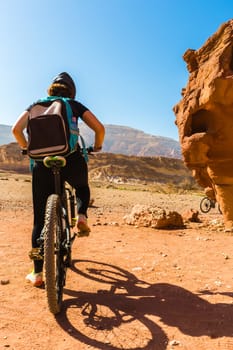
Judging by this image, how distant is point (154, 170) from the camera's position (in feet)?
217

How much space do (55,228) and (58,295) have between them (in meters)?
0.63

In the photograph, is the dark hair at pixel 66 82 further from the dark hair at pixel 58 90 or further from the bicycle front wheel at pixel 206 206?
the bicycle front wheel at pixel 206 206

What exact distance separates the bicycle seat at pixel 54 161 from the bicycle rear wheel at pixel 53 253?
307 millimetres

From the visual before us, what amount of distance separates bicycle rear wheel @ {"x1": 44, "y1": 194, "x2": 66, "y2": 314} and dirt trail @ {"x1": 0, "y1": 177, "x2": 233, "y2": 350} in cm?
21

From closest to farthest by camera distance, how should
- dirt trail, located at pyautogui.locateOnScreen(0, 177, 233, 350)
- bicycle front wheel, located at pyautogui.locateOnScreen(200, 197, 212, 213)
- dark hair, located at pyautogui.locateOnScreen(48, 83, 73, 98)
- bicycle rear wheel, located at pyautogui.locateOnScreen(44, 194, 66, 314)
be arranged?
1. dirt trail, located at pyautogui.locateOnScreen(0, 177, 233, 350)
2. bicycle rear wheel, located at pyautogui.locateOnScreen(44, 194, 66, 314)
3. dark hair, located at pyautogui.locateOnScreen(48, 83, 73, 98)
4. bicycle front wheel, located at pyautogui.locateOnScreen(200, 197, 212, 213)

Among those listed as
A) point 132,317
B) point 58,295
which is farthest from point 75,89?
point 132,317

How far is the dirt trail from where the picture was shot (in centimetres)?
259

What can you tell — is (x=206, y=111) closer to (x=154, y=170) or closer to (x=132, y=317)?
(x=132, y=317)

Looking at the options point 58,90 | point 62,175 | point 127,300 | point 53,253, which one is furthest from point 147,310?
point 58,90

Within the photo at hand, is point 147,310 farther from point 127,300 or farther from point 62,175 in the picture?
point 62,175

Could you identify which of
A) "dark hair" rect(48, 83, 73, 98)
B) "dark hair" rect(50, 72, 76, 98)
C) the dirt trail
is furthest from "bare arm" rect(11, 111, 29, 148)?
the dirt trail

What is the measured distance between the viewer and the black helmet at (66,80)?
3771 millimetres

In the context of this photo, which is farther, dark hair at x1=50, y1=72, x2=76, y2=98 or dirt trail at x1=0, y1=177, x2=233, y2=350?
dark hair at x1=50, y1=72, x2=76, y2=98

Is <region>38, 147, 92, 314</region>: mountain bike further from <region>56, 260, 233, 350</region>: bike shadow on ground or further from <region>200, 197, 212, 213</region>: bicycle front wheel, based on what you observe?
<region>200, 197, 212, 213</region>: bicycle front wheel
